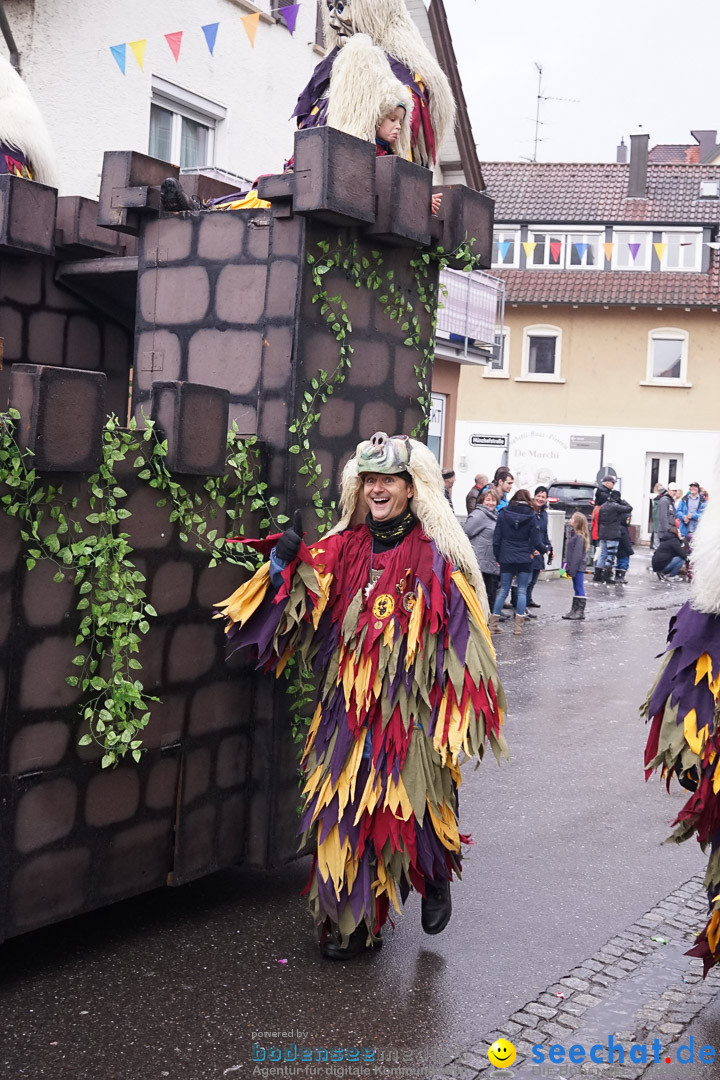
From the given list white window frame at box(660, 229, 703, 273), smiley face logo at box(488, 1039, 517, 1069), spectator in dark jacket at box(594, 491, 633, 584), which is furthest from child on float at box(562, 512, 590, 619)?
white window frame at box(660, 229, 703, 273)

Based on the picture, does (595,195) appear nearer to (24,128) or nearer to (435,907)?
(24,128)

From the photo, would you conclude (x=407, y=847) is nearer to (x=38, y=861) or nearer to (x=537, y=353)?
(x=38, y=861)

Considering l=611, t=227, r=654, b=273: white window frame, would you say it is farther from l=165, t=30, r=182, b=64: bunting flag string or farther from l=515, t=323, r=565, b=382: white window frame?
l=165, t=30, r=182, b=64: bunting flag string

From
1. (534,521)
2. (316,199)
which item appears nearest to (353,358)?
(316,199)

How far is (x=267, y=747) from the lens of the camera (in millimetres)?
4746

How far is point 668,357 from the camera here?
31.6 meters

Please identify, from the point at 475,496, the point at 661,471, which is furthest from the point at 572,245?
the point at 475,496

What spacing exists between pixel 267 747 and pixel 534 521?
9.16 meters

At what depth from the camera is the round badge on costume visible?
4.24 m

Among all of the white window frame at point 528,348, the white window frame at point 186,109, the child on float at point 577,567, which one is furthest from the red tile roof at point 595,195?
the white window frame at point 186,109

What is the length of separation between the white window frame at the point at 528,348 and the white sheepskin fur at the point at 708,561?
93.0ft

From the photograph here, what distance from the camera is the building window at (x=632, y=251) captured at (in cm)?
3177

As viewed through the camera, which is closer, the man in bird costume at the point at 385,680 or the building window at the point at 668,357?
the man in bird costume at the point at 385,680

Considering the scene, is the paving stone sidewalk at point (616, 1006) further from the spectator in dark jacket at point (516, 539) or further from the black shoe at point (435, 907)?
the spectator in dark jacket at point (516, 539)
